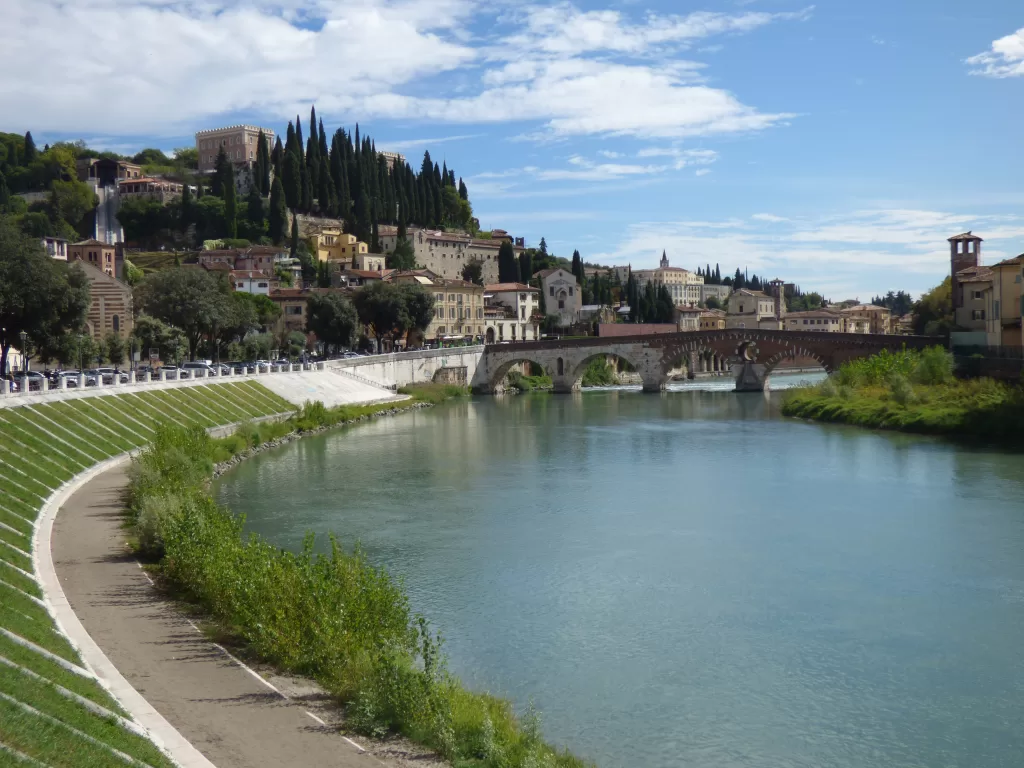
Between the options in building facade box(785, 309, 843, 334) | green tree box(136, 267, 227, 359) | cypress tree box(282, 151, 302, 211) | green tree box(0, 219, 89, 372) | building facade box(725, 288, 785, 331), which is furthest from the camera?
building facade box(725, 288, 785, 331)

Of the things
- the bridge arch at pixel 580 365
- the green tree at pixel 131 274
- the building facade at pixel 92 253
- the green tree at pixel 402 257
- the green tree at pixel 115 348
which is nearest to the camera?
the green tree at pixel 115 348

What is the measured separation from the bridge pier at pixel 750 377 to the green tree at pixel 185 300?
33.3m

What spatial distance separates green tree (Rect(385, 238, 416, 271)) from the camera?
9706 centimetres

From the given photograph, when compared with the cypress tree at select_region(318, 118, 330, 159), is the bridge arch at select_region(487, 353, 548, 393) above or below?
below

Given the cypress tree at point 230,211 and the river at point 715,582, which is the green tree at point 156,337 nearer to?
the river at point 715,582

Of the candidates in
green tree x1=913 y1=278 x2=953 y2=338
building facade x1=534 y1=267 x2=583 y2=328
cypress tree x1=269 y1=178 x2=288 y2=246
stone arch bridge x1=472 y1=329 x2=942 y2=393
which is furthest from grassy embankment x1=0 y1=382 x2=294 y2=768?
building facade x1=534 y1=267 x2=583 y2=328

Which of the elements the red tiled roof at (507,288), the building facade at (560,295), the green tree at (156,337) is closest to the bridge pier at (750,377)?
the red tiled roof at (507,288)

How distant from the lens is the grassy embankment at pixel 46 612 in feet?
27.1

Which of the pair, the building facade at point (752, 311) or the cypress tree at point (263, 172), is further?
the building facade at point (752, 311)

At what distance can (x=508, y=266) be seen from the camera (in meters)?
106

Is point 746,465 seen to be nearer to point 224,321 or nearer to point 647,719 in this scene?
point 647,719

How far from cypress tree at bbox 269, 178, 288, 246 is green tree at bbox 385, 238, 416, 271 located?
33.2ft

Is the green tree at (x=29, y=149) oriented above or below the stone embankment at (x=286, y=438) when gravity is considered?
above

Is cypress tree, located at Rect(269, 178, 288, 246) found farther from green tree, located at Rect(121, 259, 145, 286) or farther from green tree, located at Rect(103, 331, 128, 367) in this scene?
green tree, located at Rect(103, 331, 128, 367)
